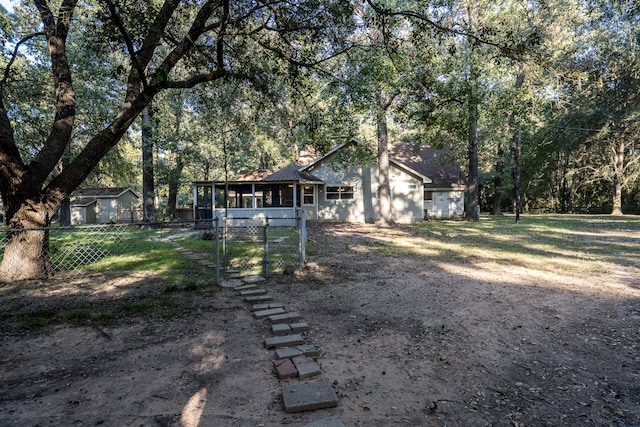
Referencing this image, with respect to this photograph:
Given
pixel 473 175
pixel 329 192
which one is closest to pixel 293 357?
pixel 329 192

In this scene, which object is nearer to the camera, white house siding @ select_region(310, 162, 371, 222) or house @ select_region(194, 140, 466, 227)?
house @ select_region(194, 140, 466, 227)

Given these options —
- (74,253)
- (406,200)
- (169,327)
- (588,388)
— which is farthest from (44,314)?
(406,200)

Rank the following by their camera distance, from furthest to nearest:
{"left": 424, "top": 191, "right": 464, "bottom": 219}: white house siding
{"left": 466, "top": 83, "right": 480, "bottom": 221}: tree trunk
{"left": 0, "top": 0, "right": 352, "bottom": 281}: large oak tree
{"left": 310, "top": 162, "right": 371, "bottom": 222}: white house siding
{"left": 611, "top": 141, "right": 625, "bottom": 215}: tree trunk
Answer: {"left": 611, "top": 141, "right": 625, "bottom": 215}: tree trunk
{"left": 424, "top": 191, "right": 464, "bottom": 219}: white house siding
{"left": 310, "top": 162, "right": 371, "bottom": 222}: white house siding
{"left": 466, "top": 83, "right": 480, "bottom": 221}: tree trunk
{"left": 0, "top": 0, "right": 352, "bottom": 281}: large oak tree

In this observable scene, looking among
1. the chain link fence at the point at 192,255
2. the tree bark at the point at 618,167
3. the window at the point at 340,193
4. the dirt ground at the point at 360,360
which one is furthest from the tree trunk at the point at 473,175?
the dirt ground at the point at 360,360

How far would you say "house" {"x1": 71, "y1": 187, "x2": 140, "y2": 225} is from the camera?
Result: 29.7m

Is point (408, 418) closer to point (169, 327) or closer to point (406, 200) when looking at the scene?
point (169, 327)

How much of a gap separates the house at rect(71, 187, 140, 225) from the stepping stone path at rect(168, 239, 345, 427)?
29411 millimetres

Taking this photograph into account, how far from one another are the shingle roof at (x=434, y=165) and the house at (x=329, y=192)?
0.52ft

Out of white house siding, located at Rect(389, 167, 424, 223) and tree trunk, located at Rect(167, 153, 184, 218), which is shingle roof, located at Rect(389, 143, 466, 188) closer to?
white house siding, located at Rect(389, 167, 424, 223)

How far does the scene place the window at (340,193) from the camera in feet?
71.3

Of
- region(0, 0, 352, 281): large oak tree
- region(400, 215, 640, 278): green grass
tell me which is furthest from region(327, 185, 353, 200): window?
region(0, 0, 352, 281): large oak tree

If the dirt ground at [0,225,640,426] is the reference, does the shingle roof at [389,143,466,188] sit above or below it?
above

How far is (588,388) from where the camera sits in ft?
9.86

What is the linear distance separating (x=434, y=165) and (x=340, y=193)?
955 centimetres
